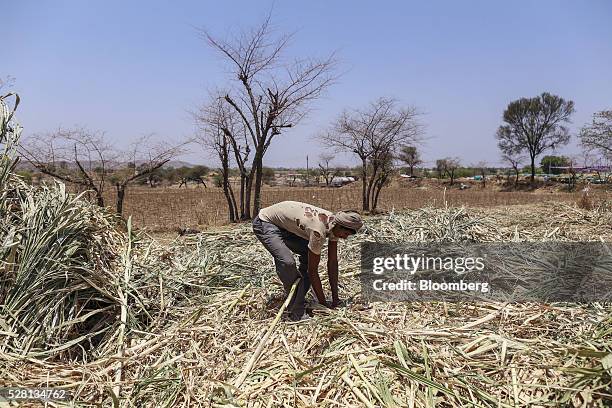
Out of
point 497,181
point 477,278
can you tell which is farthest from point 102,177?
point 497,181

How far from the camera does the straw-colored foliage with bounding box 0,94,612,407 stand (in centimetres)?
225

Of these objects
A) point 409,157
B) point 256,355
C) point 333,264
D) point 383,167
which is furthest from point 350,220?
point 409,157

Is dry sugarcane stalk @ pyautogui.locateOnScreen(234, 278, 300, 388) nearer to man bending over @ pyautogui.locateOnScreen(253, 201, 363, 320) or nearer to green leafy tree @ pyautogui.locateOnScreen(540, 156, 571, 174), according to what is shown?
man bending over @ pyautogui.locateOnScreen(253, 201, 363, 320)

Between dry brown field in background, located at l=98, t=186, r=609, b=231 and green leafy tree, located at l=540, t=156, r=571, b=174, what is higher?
green leafy tree, located at l=540, t=156, r=571, b=174

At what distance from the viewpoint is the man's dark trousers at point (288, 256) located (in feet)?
10.1

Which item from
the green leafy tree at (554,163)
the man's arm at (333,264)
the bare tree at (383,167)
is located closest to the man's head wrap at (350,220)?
the man's arm at (333,264)

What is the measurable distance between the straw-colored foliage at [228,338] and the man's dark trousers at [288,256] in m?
0.18

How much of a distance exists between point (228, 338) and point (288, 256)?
2.16 feet

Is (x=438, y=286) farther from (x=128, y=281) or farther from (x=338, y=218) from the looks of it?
(x=128, y=281)

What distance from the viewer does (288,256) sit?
A: 122 inches

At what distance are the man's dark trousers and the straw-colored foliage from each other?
7.2 inches

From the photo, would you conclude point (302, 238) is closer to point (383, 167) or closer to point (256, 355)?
point (256, 355)

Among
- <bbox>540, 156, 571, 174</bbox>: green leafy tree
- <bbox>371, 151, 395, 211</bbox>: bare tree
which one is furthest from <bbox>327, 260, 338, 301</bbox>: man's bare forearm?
<bbox>540, 156, 571, 174</bbox>: green leafy tree

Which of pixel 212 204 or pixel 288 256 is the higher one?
pixel 288 256
